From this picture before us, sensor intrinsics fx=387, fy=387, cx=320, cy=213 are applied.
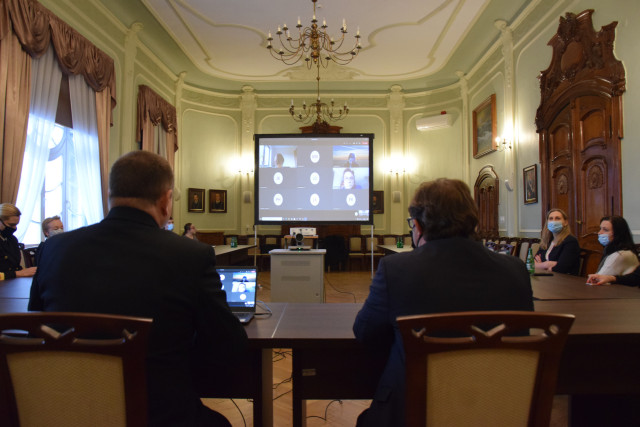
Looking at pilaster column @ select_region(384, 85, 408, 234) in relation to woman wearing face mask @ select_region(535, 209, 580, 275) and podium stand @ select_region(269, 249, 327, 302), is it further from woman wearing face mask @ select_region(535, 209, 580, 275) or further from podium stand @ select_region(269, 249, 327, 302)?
woman wearing face mask @ select_region(535, 209, 580, 275)

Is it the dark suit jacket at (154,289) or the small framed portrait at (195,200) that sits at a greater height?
the small framed portrait at (195,200)

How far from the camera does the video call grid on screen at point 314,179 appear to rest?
4762 mm

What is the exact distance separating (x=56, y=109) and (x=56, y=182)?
105 cm

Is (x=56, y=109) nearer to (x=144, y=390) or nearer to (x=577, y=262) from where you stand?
(x=144, y=390)

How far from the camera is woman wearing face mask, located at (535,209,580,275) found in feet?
11.6

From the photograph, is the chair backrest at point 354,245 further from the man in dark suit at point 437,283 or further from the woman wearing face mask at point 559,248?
the man in dark suit at point 437,283

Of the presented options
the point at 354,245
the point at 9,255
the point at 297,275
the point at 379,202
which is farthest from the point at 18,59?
the point at 379,202

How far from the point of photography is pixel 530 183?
6461 millimetres

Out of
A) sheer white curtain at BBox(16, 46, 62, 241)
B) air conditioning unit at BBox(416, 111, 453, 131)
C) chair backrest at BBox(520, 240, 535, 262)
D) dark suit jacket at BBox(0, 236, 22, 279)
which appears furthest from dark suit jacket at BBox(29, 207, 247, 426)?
air conditioning unit at BBox(416, 111, 453, 131)

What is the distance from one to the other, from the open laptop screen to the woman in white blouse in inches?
109

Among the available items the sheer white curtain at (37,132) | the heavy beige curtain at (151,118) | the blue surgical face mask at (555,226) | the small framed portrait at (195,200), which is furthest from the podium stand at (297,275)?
the small framed portrait at (195,200)

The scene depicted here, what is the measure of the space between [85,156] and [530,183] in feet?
23.0

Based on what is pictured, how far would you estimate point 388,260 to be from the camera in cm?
116

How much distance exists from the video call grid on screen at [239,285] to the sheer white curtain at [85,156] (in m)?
4.91
